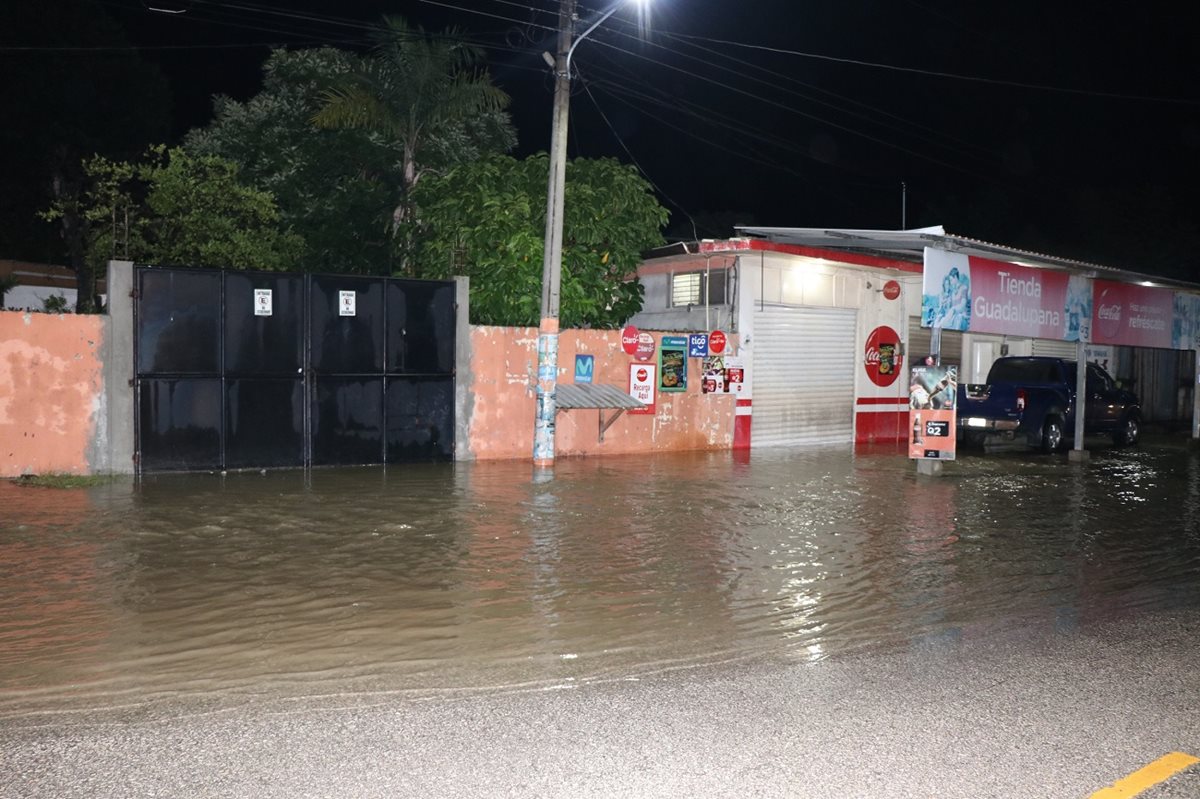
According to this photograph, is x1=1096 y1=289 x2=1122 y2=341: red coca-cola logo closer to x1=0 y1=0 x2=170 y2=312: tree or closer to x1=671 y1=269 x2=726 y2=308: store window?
x1=671 y1=269 x2=726 y2=308: store window

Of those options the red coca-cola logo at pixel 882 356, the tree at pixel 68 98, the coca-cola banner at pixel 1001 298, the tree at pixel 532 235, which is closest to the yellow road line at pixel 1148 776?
the coca-cola banner at pixel 1001 298

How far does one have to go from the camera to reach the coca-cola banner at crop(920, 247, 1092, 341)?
1510 centimetres

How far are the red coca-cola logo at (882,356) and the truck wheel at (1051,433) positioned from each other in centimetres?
334

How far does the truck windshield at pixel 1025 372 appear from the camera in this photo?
20.0m

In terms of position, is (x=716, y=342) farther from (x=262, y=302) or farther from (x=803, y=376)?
(x=262, y=302)

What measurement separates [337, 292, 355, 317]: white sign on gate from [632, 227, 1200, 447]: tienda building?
22.8 ft

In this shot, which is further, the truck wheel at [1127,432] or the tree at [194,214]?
the truck wheel at [1127,432]

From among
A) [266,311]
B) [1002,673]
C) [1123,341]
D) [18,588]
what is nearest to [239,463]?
[266,311]

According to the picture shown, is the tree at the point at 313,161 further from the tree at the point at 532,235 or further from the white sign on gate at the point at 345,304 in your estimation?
the white sign on gate at the point at 345,304

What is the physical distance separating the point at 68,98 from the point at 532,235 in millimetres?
23366

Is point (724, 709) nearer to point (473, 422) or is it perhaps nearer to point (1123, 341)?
point (473, 422)

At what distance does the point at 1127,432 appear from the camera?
21.9m

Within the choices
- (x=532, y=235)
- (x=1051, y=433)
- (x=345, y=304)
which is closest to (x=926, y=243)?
(x=532, y=235)

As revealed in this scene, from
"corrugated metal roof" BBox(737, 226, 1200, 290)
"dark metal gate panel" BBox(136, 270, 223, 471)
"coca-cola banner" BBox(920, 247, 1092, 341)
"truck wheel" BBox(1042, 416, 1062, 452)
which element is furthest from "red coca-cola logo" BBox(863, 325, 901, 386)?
"dark metal gate panel" BBox(136, 270, 223, 471)
